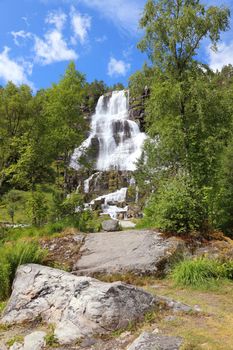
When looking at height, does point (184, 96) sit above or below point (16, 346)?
above

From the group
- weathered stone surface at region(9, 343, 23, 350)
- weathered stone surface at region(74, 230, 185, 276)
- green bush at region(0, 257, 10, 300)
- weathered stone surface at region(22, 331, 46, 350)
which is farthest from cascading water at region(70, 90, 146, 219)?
weathered stone surface at region(9, 343, 23, 350)

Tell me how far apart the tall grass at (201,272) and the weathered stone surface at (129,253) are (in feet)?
2.48

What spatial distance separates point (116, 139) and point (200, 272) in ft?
132

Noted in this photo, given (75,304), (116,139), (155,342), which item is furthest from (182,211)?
(116,139)

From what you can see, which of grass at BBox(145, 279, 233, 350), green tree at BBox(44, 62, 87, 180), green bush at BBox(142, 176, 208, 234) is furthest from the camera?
green tree at BBox(44, 62, 87, 180)

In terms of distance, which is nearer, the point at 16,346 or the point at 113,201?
the point at 16,346

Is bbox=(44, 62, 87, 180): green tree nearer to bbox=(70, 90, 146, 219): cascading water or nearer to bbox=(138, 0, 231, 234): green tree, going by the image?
bbox=(138, 0, 231, 234): green tree

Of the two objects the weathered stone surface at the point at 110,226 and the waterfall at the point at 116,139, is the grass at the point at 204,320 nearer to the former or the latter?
the weathered stone surface at the point at 110,226

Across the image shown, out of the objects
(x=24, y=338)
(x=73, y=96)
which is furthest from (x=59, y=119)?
(x=24, y=338)

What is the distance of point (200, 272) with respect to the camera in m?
7.60

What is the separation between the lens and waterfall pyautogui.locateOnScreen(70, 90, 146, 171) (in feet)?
147

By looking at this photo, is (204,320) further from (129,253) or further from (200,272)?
(129,253)

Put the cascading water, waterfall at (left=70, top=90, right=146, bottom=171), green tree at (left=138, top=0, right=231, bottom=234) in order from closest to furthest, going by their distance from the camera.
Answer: green tree at (left=138, top=0, right=231, bottom=234) < the cascading water < waterfall at (left=70, top=90, right=146, bottom=171)

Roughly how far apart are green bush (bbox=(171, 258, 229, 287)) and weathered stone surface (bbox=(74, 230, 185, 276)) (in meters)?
0.77
